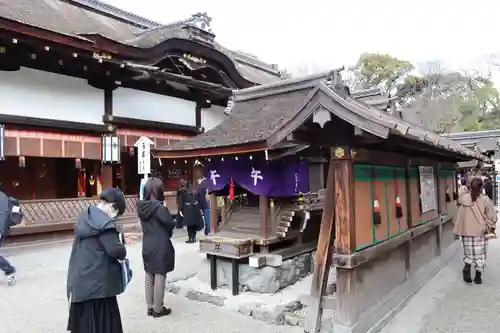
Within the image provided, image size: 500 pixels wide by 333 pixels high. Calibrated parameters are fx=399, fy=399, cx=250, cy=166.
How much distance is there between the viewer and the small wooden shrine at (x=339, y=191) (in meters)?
4.64

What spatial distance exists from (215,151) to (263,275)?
88.0 inches

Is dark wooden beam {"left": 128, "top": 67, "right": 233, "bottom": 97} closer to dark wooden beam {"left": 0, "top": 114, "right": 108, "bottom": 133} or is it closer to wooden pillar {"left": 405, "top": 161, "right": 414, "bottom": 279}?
dark wooden beam {"left": 0, "top": 114, "right": 108, "bottom": 133}

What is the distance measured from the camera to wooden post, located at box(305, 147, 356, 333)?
464cm

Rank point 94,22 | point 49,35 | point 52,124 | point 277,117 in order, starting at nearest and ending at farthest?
point 277,117 → point 49,35 → point 52,124 → point 94,22

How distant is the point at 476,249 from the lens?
22.7 feet

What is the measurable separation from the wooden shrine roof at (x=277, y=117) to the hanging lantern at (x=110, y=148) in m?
5.28

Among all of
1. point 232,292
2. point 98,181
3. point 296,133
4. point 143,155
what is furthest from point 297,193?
point 98,181

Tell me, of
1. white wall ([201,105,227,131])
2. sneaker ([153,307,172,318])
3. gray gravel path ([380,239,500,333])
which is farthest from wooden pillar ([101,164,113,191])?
gray gravel path ([380,239,500,333])

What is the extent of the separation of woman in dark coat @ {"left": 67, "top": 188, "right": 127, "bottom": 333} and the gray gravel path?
3480 mm

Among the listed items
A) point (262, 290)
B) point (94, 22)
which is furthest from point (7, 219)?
point (94, 22)

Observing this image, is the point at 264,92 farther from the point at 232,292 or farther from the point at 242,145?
the point at 232,292

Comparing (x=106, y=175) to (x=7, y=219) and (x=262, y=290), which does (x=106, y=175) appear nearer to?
(x=7, y=219)

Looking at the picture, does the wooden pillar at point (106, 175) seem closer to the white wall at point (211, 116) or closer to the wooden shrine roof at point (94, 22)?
the wooden shrine roof at point (94, 22)

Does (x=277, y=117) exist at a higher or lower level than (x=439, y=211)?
higher
